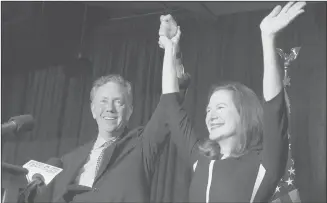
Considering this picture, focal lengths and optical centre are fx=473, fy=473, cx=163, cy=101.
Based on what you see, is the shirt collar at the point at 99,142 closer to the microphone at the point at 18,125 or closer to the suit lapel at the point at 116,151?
the suit lapel at the point at 116,151

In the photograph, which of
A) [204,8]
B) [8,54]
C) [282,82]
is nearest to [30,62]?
[8,54]

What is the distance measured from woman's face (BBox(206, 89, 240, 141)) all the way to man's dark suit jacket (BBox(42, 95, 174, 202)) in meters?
0.27

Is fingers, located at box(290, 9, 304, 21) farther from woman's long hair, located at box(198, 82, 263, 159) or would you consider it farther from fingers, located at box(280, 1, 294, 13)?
woman's long hair, located at box(198, 82, 263, 159)

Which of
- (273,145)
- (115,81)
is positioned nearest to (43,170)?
(115,81)

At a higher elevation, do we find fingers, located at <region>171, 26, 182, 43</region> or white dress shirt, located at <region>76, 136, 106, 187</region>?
fingers, located at <region>171, 26, 182, 43</region>

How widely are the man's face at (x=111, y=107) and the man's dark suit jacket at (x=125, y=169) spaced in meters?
0.10

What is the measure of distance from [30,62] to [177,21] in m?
1.03

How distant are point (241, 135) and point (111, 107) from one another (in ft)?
2.71

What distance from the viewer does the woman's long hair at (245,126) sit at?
253 centimetres

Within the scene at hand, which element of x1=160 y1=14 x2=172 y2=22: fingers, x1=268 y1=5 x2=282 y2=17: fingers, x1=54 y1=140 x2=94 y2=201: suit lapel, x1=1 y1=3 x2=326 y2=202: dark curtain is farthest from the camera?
x1=160 y1=14 x2=172 y2=22: fingers

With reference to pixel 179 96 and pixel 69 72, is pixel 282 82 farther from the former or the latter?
pixel 69 72

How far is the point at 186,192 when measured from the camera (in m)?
2.61

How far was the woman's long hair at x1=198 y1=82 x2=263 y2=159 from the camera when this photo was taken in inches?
99.7

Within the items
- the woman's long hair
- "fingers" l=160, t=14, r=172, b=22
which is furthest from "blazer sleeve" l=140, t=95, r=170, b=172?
"fingers" l=160, t=14, r=172, b=22
